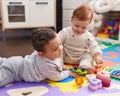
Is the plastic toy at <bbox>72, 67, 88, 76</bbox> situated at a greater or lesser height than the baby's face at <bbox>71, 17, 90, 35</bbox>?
lesser

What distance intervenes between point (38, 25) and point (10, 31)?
39 cm

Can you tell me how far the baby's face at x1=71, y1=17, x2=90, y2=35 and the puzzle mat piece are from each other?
0.38m

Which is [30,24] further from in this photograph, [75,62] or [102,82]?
[102,82]

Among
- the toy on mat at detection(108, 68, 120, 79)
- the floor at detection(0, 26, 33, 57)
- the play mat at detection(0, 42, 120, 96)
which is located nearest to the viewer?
the play mat at detection(0, 42, 120, 96)

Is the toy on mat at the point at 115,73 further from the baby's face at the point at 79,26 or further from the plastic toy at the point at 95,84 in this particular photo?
the baby's face at the point at 79,26

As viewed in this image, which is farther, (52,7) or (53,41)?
(52,7)

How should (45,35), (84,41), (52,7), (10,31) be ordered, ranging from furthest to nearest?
(10,31) → (52,7) → (84,41) → (45,35)

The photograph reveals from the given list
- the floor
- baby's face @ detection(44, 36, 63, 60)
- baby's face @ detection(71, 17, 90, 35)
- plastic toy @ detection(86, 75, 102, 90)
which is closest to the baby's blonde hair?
baby's face @ detection(71, 17, 90, 35)

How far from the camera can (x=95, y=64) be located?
3.89ft

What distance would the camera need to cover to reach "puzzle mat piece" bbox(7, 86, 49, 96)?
0.87 m

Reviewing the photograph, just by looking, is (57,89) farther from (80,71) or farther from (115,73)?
(115,73)

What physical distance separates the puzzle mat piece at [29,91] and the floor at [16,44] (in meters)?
0.78

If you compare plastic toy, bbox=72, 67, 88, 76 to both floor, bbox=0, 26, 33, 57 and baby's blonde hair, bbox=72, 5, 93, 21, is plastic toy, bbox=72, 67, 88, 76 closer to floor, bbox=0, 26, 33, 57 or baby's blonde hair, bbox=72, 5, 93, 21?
baby's blonde hair, bbox=72, 5, 93, 21

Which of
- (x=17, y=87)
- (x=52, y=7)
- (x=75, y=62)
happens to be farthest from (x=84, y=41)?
(x=52, y=7)
